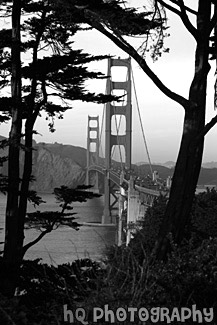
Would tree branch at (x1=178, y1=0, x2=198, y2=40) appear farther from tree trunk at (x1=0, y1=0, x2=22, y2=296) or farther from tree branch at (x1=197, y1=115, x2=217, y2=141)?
tree trunk at (x1=0, y1=0, x2=22, y2=296)

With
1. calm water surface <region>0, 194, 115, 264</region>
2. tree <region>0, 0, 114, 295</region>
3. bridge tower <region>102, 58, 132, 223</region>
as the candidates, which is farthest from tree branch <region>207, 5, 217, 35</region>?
bridge tower <region>102, 58, 132, 223</region>

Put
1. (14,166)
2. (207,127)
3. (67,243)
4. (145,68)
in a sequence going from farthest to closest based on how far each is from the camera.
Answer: (67,243) < (14,166) < (145,68) < (207,127)

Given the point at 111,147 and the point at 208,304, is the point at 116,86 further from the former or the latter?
the point at 208,304

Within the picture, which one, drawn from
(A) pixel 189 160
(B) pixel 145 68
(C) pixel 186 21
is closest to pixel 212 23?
(C) pixel 186 21

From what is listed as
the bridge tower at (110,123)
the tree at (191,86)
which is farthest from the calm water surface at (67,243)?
the tree at (191,86)

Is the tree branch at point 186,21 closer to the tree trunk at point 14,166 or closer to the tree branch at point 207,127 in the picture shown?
the tree branch at point 207,127

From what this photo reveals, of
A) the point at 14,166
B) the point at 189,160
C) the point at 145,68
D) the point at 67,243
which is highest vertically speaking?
the point at 145,68

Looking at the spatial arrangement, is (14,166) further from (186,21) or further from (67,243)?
(67,243)
